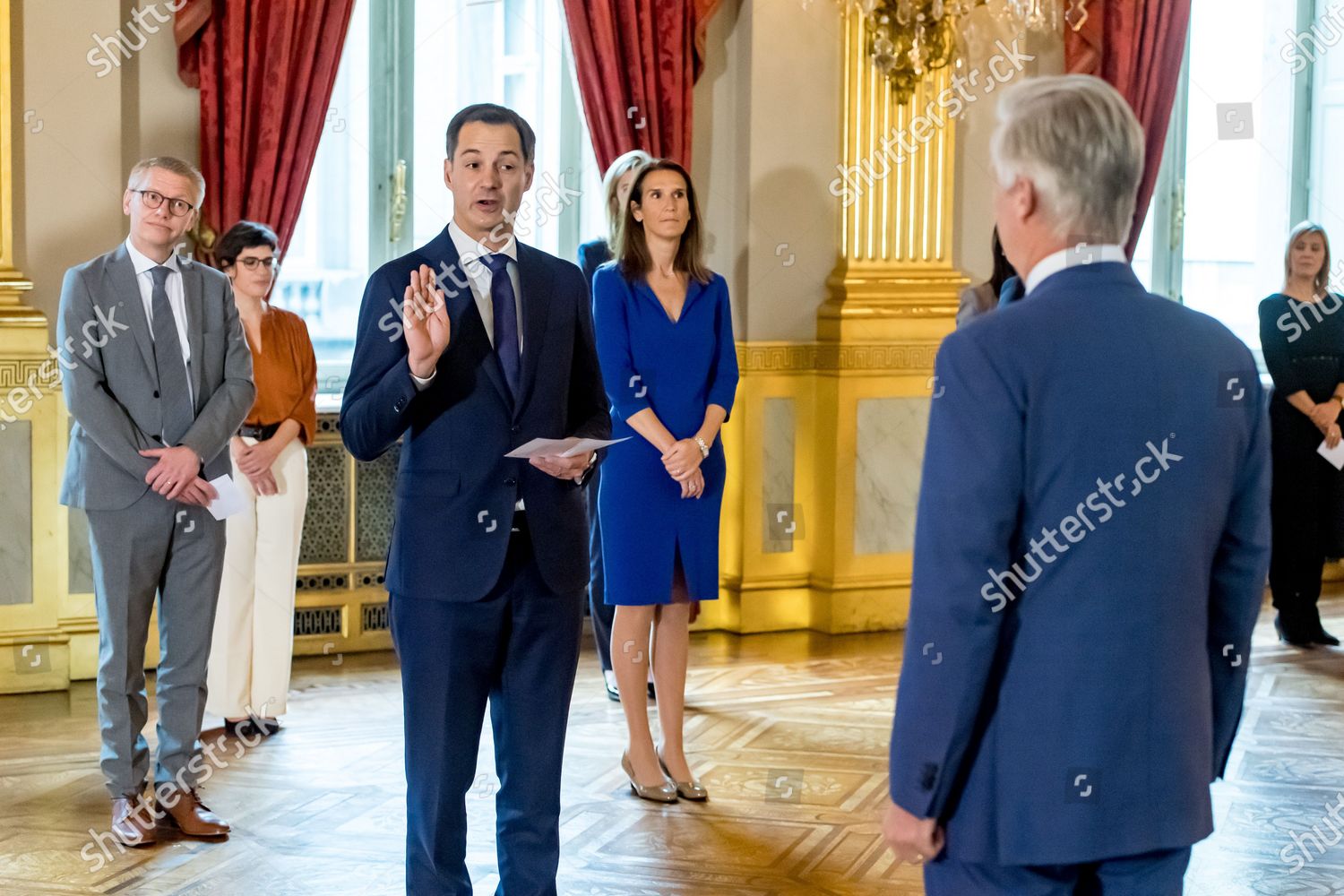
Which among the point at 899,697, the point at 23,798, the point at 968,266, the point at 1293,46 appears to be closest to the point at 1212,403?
the point at 899,697

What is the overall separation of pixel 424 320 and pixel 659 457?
1.91 meters

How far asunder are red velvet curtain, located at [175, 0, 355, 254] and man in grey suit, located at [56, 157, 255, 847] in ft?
6.22

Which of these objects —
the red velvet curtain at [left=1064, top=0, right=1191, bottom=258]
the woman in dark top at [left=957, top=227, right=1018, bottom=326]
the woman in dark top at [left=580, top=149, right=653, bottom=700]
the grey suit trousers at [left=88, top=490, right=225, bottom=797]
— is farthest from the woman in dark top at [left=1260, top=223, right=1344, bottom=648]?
the grey suit trousers at [left=88, top=490, right=225, bottom=797]

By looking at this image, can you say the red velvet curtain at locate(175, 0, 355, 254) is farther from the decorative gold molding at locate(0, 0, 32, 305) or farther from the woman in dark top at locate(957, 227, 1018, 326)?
the woman in dark top at locate(957, 227, 1018, 326)

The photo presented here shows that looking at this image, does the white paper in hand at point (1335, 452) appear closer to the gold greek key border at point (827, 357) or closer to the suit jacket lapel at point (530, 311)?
the gold greek key border at point (827, 357)

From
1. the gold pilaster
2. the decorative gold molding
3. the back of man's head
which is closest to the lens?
the back of man's head

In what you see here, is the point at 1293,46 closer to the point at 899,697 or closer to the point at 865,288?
the point at 865,288

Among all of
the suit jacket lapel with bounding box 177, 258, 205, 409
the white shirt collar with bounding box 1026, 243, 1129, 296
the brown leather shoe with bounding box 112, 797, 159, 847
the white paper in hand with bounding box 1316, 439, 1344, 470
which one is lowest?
the brown leather shoe with bounding box 112, 797, 159, 847

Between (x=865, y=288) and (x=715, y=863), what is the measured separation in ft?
11.4

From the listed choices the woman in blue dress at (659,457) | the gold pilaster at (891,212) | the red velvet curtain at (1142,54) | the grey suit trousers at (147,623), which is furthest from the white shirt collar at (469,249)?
the red velvet curtain at (1142,54)

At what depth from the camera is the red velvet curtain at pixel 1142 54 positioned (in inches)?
297

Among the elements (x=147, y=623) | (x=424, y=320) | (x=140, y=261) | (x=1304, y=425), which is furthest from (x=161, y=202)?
(x=1304, y=425)

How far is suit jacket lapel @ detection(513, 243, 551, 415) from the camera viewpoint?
2.95 meters

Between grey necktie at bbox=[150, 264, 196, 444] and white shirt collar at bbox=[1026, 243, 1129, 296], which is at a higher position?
white shirt collar at bbox=[1026, 243, 1129, 296]
